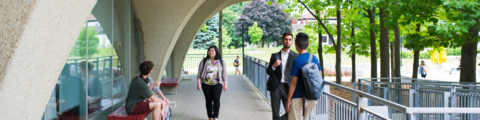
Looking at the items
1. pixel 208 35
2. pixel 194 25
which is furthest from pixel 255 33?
pixel 194 25

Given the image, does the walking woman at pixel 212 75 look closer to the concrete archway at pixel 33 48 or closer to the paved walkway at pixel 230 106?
the paved walkway at pixel 230 106

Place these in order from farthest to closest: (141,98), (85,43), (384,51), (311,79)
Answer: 1. (384,51)
2. (141,98)
3. (85,43)
4. (311,79)

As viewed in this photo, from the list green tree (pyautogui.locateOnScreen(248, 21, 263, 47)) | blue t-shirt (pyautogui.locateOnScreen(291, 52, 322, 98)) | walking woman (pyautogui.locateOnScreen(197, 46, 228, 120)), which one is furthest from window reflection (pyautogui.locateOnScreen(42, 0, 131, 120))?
green tree (pyautogui.locateOnScreen(248, 21, 263, 47))

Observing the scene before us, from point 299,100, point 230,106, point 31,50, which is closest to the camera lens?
point 31,50

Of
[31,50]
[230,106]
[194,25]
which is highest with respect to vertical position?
[194,25]

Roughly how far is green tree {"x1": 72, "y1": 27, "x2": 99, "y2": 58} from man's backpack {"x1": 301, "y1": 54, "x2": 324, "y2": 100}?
270 centimetres

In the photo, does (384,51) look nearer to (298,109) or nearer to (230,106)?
(230,106)

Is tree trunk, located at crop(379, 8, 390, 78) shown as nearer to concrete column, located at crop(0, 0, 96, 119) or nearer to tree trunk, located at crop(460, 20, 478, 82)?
tree trunk, located at crop(460, 20, 478, 82)

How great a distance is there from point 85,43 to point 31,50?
2.62m

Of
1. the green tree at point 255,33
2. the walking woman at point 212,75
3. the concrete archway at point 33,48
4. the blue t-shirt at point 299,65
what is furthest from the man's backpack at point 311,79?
the green tree at point 255,33

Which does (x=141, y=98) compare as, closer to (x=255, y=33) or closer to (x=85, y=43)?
(x=85, y=43)

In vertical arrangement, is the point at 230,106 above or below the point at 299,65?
below

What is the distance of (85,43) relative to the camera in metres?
4.66

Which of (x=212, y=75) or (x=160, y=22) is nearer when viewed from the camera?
(x=212, y=75)
